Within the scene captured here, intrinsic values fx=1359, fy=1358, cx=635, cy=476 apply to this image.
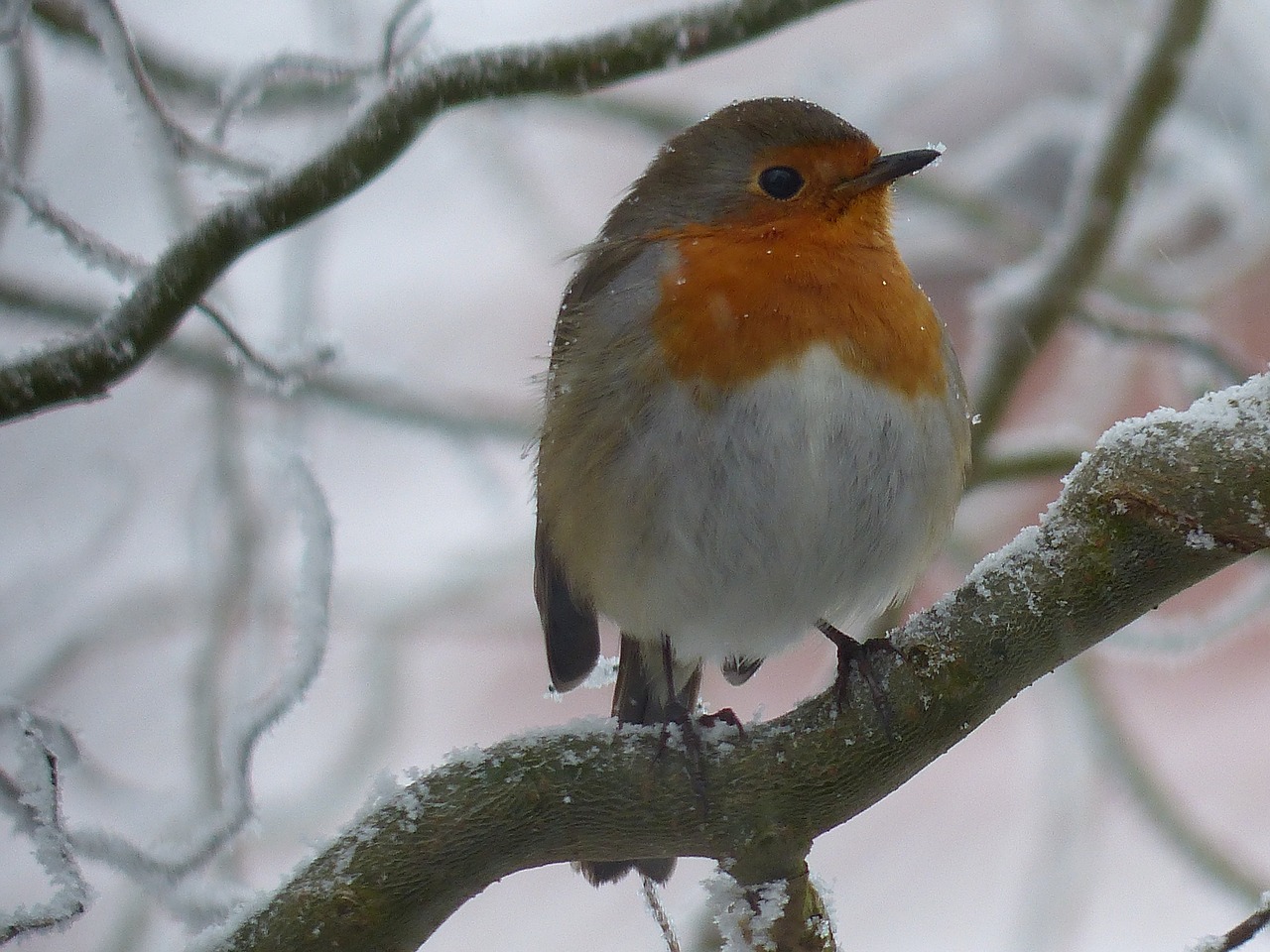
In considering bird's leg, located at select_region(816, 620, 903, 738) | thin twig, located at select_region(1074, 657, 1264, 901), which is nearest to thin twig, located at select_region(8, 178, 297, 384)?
bird's leg, located at select_region(816, 620, 903, 738)

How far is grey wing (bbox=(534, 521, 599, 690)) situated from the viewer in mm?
2281

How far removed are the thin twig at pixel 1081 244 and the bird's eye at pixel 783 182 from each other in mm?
843

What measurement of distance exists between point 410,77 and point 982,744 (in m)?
5.10

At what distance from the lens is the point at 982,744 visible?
607 centimetres

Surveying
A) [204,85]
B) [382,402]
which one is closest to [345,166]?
[204,85]

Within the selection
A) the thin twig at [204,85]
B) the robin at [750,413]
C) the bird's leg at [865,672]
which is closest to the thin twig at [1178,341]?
the robin at [750,413]

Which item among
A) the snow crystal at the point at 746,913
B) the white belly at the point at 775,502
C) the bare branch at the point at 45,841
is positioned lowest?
the snow crystal at the point at 746,913

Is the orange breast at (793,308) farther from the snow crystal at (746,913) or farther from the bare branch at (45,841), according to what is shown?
the bare branch at (45,841)

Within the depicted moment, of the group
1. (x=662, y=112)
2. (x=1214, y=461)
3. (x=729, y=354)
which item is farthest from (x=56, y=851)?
(x=662, y=112)

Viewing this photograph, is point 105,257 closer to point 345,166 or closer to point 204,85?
point 345,166

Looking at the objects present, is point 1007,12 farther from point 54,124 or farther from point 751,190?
point 54,124

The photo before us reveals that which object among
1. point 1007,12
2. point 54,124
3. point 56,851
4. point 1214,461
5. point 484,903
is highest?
point 54,124

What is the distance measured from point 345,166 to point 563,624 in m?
0.99

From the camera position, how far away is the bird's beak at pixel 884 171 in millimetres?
2057
